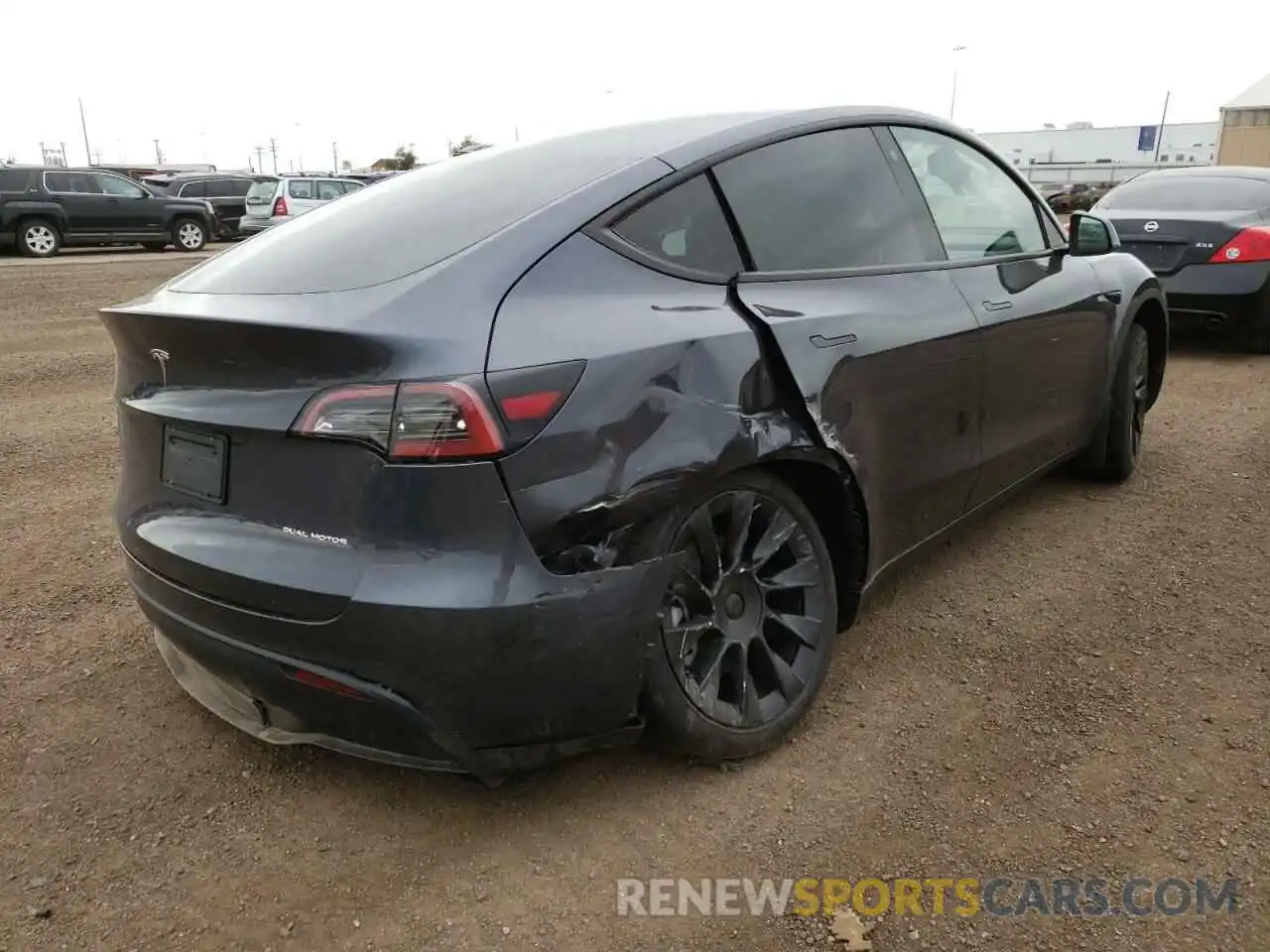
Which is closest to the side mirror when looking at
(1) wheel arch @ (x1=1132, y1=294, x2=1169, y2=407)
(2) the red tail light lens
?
(1) wheel arch @ (x1=1132, y1=294, x2=1169, y2=407)

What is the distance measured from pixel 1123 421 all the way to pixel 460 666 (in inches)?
142

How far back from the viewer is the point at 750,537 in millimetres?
2576

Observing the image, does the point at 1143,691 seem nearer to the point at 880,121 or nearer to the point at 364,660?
the point at 880,121

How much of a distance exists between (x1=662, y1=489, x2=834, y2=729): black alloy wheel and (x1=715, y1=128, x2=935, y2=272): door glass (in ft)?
2.25

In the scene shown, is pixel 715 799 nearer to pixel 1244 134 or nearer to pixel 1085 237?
pixel 1085 237

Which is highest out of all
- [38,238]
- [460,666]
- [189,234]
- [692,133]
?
[692,133]

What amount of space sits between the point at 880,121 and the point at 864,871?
7.28 ft

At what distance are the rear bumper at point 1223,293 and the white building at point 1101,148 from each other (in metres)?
60.7

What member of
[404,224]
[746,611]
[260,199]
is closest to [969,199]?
[746,611]

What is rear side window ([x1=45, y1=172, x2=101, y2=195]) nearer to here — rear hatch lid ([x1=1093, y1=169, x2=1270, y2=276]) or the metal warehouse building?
rear hatch lid ([x1=1093, y1=169, x2=1270, y2=276])

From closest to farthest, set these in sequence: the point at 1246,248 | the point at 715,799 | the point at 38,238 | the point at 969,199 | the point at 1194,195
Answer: the point at 715,799 < the point at 969,199 < the point at 1246,248 < the point at 1194,195 < the point at 38,238

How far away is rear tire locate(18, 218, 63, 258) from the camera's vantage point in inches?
714

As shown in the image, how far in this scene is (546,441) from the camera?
206 cm

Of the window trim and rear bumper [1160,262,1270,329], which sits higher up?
the window trim
